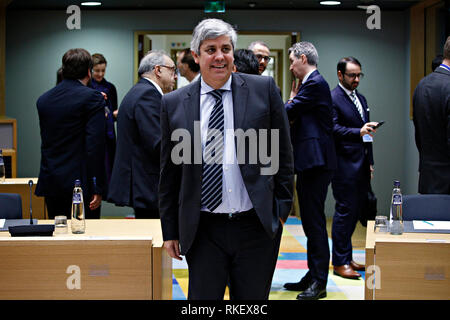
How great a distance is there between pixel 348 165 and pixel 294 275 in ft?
3.31

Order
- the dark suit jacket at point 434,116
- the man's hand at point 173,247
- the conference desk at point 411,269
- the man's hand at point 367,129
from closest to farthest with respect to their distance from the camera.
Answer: the man's hand at point 173,247 < the conference desk at point 411,269 < the dark suit jacket at point 434,116 < the man's hand at point 367,129

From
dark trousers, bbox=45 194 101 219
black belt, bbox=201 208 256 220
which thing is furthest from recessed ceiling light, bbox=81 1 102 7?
black belt, bbox=201 208 256 220

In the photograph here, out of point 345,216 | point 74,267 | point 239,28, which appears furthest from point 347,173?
point 239,28

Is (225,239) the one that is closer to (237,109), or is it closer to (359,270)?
(237,109)

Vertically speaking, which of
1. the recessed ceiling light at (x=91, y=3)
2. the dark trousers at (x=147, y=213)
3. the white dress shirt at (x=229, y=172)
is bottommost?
the dark trousers at (x=147, y=213)

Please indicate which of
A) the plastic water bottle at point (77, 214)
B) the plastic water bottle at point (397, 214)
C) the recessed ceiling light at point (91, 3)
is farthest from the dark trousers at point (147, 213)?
the recessed ceiling light at point (91, 3)

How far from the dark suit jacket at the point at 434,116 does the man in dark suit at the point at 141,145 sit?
5.41ft

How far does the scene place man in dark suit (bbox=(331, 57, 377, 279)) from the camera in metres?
5.48

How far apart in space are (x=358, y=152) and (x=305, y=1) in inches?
122

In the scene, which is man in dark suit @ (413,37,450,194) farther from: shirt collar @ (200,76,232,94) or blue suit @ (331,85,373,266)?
shirt collar @ (200,76,232,94)

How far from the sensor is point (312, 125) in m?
4.65

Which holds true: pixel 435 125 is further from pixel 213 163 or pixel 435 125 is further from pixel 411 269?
pixel 213 163

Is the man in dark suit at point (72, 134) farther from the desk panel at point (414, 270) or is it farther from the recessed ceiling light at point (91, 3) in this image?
the recessed ceiling light at point (91, 3)

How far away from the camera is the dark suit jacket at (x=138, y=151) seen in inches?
160
